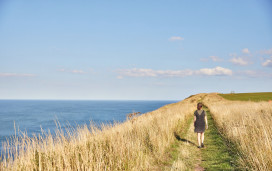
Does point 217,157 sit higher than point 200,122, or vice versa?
point 200,122

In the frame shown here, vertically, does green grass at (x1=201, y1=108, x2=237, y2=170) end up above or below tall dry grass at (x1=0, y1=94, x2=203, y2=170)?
below

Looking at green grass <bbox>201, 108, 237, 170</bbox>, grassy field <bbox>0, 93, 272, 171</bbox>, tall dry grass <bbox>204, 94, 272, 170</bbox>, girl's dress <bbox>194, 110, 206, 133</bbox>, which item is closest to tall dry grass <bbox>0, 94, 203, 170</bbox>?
grassy field <bbox>0, 93, 272, 171</bbox>

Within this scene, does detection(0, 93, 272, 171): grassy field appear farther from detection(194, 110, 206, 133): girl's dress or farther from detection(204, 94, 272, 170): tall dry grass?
detection(194, 110, 206, 133): girl's dress

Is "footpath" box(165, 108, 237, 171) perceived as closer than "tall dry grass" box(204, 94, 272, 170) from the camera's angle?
No

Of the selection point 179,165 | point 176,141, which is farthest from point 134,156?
point 176,141

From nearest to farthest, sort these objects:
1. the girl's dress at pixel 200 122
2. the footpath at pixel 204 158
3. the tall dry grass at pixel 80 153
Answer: the tall dry grass at pixel 80 153 < the footpath at pixel 204 158 < the girl's dress at pixel 200 122

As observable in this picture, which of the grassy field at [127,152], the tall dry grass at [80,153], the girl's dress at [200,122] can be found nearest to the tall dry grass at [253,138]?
the grassy field at [127,152]

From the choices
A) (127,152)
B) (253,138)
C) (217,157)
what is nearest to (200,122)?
(217,157)

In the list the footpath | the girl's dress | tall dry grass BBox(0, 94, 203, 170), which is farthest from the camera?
the girl's dress

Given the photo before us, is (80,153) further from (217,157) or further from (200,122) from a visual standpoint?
(200,122)

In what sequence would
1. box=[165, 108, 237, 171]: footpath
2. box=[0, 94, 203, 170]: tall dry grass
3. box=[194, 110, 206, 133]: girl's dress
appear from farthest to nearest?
box=[194, 110, 206, 133]: girl's dress
box=[165, 108, 237, 171]: footpath
box=[0, 94, 203, 170]: tall dry grass

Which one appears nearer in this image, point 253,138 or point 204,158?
point 253,138

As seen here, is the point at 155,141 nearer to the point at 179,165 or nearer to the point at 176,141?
the point at 179,165

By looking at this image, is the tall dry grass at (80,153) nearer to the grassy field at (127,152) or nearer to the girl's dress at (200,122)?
the grassy field at (127,152)
